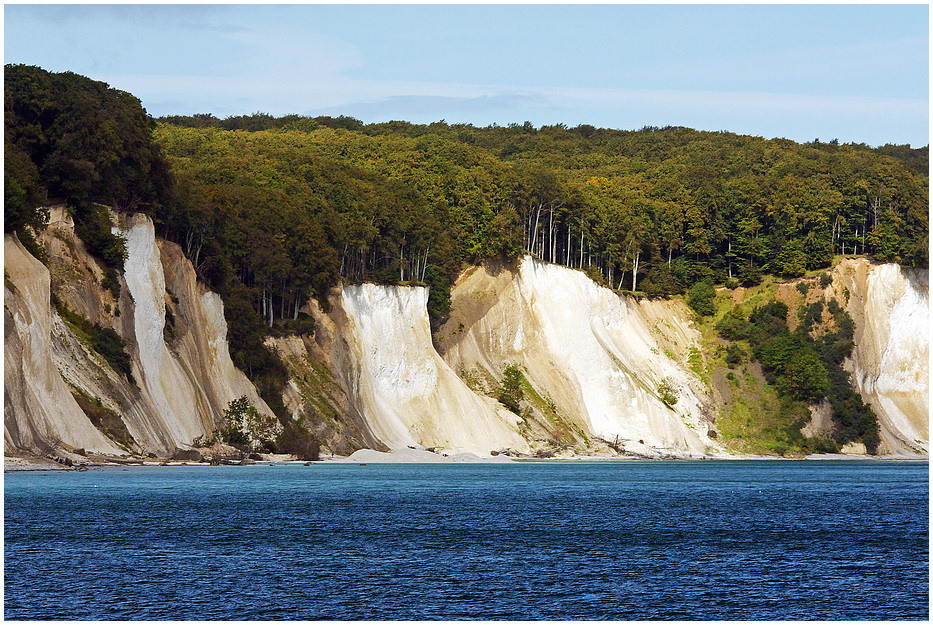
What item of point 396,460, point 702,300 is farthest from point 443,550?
point 702,300

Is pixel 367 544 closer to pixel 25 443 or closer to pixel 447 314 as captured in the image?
pixel 25 443

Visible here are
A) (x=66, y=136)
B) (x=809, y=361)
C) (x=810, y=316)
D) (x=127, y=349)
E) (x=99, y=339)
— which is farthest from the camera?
(x=810, y=316)

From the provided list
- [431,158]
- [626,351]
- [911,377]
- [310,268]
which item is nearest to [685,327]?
[626,351]

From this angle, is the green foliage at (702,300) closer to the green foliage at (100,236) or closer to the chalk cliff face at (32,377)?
the green foliage at (100,236)

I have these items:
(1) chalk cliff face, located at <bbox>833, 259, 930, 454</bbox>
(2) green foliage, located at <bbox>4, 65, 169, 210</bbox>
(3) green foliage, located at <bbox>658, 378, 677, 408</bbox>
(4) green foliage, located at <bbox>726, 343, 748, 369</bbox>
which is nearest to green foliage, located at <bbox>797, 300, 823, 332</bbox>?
(1) chalk cliff face, located at <bbox>833, 259, 930, 454</bbox>

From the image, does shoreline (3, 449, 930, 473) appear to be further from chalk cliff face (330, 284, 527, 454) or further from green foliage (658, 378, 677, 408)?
green foliage (658, 378, 677, 408)

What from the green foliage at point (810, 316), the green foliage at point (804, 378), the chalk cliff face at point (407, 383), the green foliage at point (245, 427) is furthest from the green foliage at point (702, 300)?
the green foliage at point (245, 427)

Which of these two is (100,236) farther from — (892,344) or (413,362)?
(892,344)

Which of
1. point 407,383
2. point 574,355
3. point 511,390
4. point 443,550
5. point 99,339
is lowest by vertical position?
point 443,550
